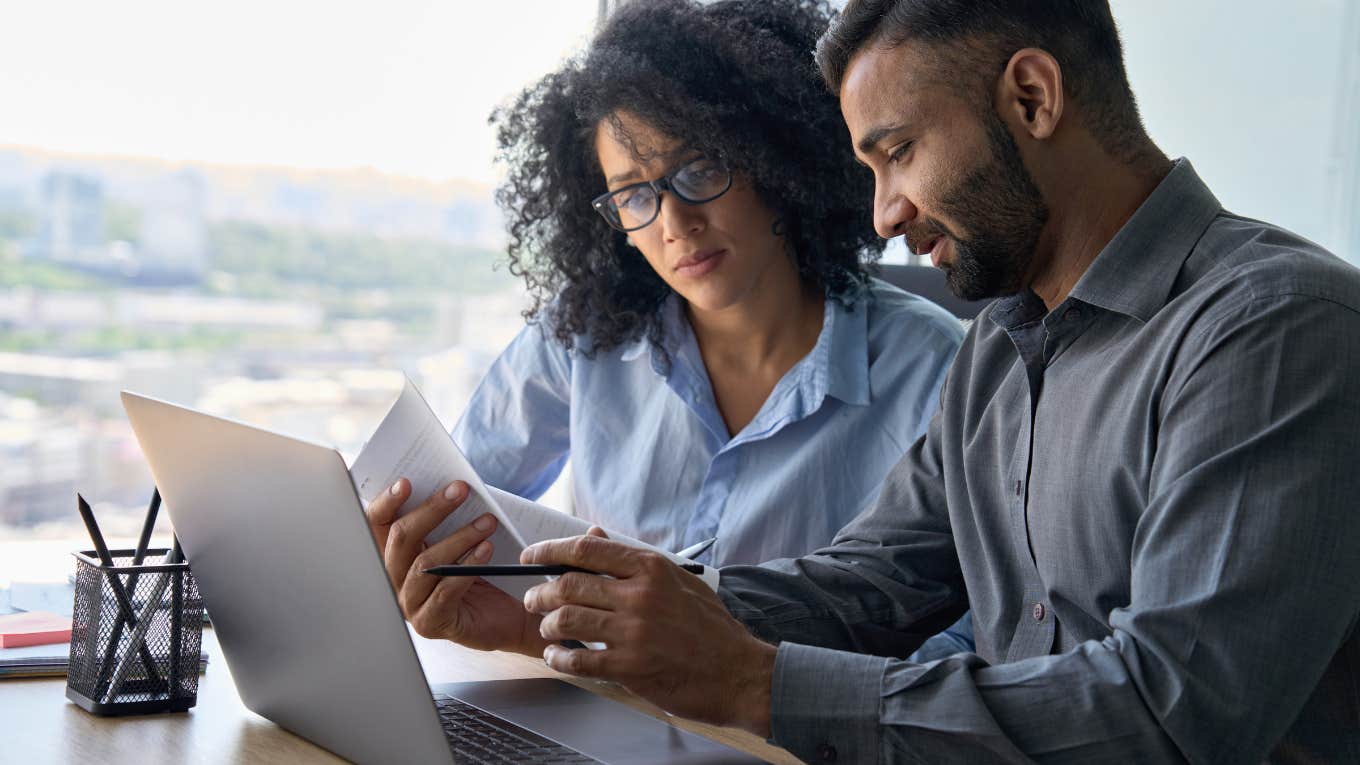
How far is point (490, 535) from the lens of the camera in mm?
1192

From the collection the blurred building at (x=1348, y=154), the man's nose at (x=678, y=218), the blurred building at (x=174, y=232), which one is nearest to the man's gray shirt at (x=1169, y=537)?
the man's nose at (x=678, y=218)

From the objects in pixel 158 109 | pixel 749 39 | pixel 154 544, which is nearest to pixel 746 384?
pixel 749 39

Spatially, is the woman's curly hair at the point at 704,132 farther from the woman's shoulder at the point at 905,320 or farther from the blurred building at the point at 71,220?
the blurred building at the point at 71,220

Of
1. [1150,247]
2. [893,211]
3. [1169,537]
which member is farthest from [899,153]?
[1169,537]

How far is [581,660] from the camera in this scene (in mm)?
977

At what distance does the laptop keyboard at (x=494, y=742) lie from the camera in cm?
93

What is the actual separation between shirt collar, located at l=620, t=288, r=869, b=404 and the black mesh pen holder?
0.86 meters

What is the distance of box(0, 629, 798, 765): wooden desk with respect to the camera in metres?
0.96

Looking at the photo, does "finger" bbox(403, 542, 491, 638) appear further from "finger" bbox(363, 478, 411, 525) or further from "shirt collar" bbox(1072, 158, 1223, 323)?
"shirt collar" bbox(1072, 158, 1223, 323)

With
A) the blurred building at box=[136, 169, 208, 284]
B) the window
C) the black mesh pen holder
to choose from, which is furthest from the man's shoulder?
the blurred building at box=[136, 169, 208, 284]

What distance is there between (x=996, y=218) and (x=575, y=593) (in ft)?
1.71

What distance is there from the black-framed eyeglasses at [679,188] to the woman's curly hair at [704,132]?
2 centimetres

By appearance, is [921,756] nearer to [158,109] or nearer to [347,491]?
[347,491]

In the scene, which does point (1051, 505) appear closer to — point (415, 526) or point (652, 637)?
point (652, 637)
